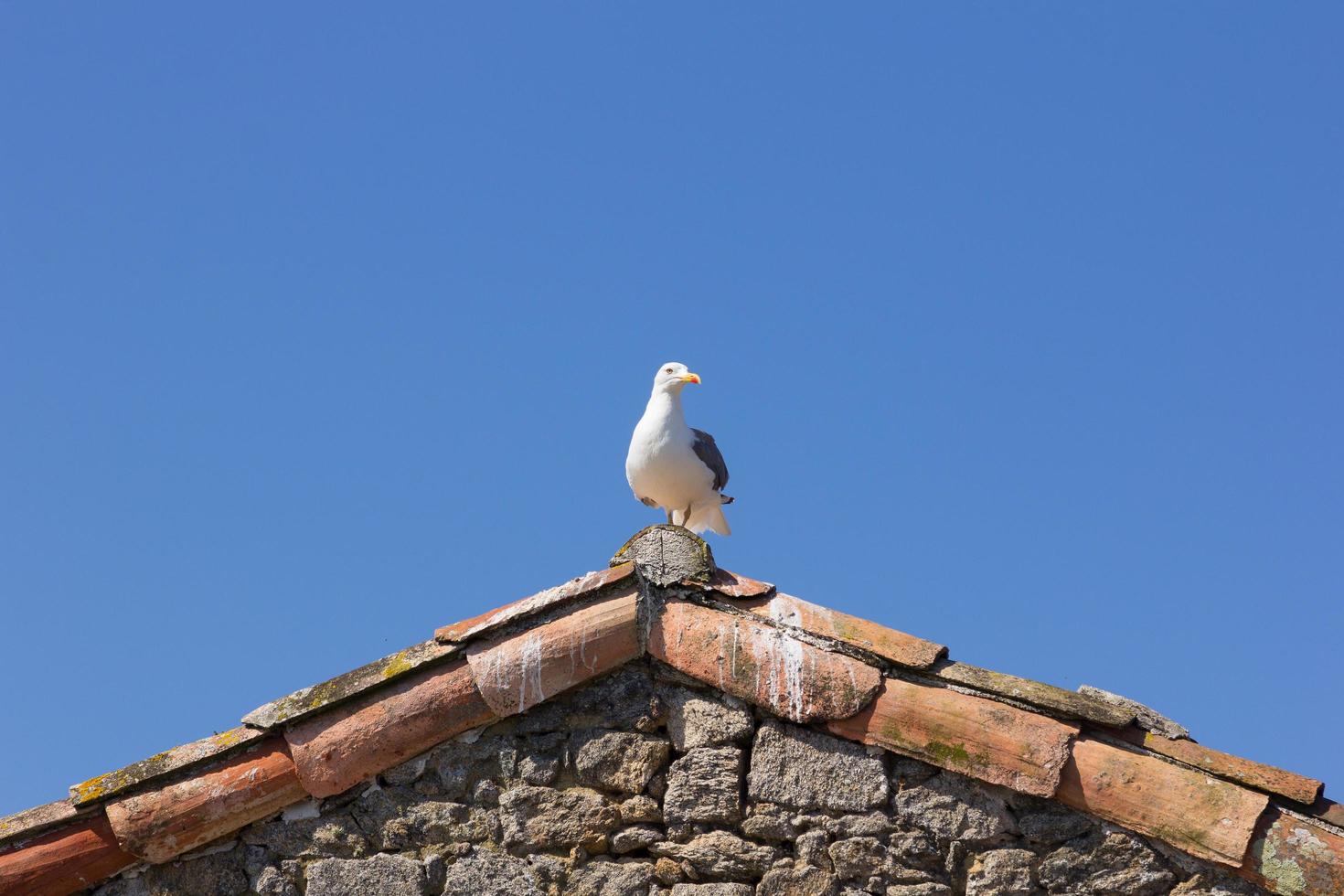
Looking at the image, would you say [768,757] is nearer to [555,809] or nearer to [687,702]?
[687,702]

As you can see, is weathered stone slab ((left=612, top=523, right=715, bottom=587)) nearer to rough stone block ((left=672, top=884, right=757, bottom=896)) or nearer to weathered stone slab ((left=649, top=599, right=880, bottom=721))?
weathered stone slab ((left=649, top=599, right=880, bottom=721))

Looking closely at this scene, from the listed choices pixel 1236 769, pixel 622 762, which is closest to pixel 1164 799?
pixel 1236 769

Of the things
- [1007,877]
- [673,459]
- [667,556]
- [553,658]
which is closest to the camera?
[1007,877]

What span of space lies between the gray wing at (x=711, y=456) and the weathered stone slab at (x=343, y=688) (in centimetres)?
342

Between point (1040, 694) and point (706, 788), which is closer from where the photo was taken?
point (1040, 694)

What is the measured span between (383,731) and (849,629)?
176 cm

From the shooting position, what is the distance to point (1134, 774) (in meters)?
5.57

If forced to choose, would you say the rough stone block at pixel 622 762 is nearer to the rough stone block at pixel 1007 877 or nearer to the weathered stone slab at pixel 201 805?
the weathered stone slab at pixel 201 805

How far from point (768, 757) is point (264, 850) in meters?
1.92

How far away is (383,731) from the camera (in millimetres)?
5996

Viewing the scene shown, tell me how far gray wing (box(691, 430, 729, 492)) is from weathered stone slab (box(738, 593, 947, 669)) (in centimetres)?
323

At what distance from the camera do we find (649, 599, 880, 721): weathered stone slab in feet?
19.2

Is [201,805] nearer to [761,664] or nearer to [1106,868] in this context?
[761,664]

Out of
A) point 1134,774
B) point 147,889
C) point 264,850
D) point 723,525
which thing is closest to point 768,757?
point 1134,774
